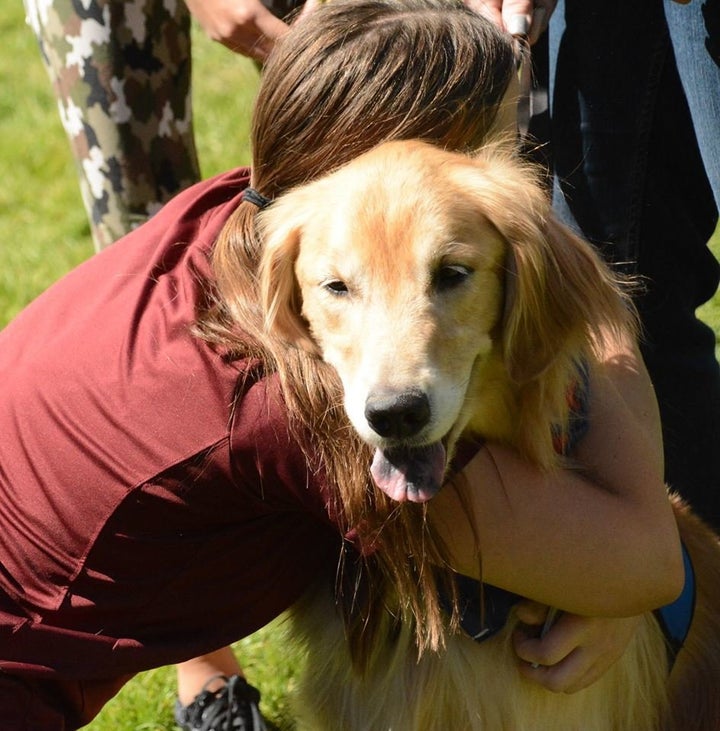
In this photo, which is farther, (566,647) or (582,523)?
(566,647)

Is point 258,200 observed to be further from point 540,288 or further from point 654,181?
point 654,181

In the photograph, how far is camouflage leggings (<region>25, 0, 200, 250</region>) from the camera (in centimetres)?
345

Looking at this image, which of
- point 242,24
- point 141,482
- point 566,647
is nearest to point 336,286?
point 141,482

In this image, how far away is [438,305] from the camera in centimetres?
221

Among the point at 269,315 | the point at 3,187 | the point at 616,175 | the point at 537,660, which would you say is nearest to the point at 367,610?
the point at 537,660

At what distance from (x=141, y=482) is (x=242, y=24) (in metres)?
1.28

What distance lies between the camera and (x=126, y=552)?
2.39 meters

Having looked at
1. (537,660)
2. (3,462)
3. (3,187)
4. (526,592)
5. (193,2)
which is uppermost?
(193,2)

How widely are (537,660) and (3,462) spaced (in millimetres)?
1143

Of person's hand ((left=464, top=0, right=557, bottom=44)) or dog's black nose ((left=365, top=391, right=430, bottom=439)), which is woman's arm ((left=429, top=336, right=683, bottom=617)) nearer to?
dog's black nose ((left=365, top=391, right=430, bottom=439))

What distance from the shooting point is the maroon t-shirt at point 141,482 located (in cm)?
224

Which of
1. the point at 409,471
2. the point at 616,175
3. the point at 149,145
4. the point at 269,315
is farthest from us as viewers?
the point at 149,145

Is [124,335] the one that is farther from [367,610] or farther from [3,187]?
[3,187]

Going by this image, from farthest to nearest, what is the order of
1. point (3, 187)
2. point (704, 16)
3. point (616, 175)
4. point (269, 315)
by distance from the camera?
point (3, 187), point (616, 175), point (704, 16), point (269, 315)
